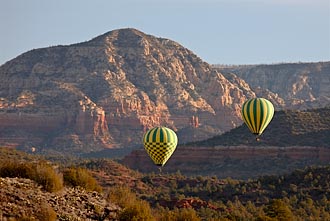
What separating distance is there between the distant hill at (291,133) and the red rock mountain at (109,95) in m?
36.2

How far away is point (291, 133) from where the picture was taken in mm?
103750

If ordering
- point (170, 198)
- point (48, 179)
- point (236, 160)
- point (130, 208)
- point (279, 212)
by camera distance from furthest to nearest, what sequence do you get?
point (236, 160), point (170, 198), point (279, 212), point (130, 208), point (48, 179)

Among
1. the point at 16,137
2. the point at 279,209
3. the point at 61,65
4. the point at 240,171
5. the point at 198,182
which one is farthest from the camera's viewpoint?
the point at 61,65

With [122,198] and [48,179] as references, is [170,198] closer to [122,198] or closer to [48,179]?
[122,198]

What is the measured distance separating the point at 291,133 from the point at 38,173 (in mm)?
80376

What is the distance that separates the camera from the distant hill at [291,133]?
10088 cm

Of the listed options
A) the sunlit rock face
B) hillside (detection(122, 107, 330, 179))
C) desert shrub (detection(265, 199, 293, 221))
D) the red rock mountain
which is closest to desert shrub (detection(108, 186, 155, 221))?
desert shrub (detection(265, 199, 293, 221))

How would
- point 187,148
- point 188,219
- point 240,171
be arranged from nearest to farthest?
point 188,219, point 240,171, point 187,148

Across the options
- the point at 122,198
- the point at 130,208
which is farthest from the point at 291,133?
the point at 130,208

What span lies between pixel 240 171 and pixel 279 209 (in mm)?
55870

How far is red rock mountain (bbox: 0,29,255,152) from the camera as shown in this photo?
14950 centimetres

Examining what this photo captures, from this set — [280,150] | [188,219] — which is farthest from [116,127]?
[188,219]

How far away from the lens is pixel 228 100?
170125 mm

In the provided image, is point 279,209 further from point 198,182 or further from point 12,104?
point 12,104
